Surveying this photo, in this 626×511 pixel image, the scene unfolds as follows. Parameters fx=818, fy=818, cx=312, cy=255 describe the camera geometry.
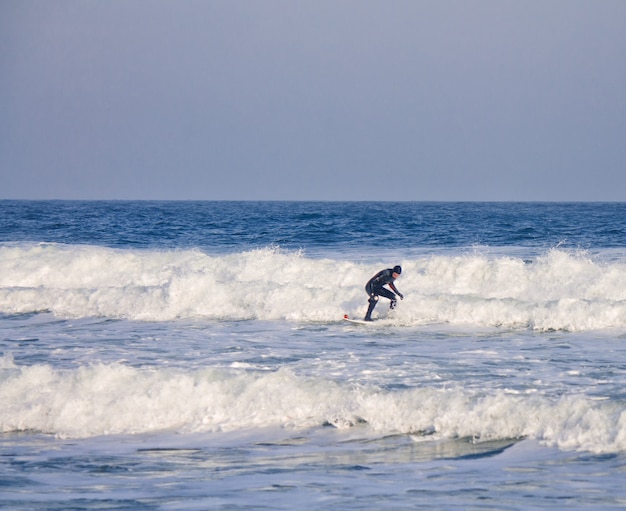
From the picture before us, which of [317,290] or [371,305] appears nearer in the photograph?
[371,305]

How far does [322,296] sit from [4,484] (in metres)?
12.6

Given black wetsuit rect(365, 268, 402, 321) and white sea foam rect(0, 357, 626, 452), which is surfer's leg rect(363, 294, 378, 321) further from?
white sea foam rect(0, 357, 626, 452)

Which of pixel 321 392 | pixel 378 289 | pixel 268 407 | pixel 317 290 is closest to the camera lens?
pixel 268 407

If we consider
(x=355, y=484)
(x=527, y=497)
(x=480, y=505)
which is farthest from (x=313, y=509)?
(x=527, y=497)

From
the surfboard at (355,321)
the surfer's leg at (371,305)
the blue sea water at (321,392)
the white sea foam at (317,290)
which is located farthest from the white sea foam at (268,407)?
the white sea foam at (317,290)

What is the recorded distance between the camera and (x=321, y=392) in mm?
10891

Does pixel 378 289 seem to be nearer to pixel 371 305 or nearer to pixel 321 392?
pixel 371 305

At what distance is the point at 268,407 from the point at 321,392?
2.45 feet

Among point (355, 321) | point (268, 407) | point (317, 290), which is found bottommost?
point (268, 407)

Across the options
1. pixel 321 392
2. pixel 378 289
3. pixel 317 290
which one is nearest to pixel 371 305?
pixel 378 289

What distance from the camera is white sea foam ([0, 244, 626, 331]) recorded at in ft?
59.0

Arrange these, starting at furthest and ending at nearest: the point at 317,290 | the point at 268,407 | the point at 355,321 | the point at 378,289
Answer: the point at 317,290, the point at 355,321, the point at 378,289, the point at 268,407

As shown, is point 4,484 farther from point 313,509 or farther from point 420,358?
point 420,358

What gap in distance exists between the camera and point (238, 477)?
8.10 m
